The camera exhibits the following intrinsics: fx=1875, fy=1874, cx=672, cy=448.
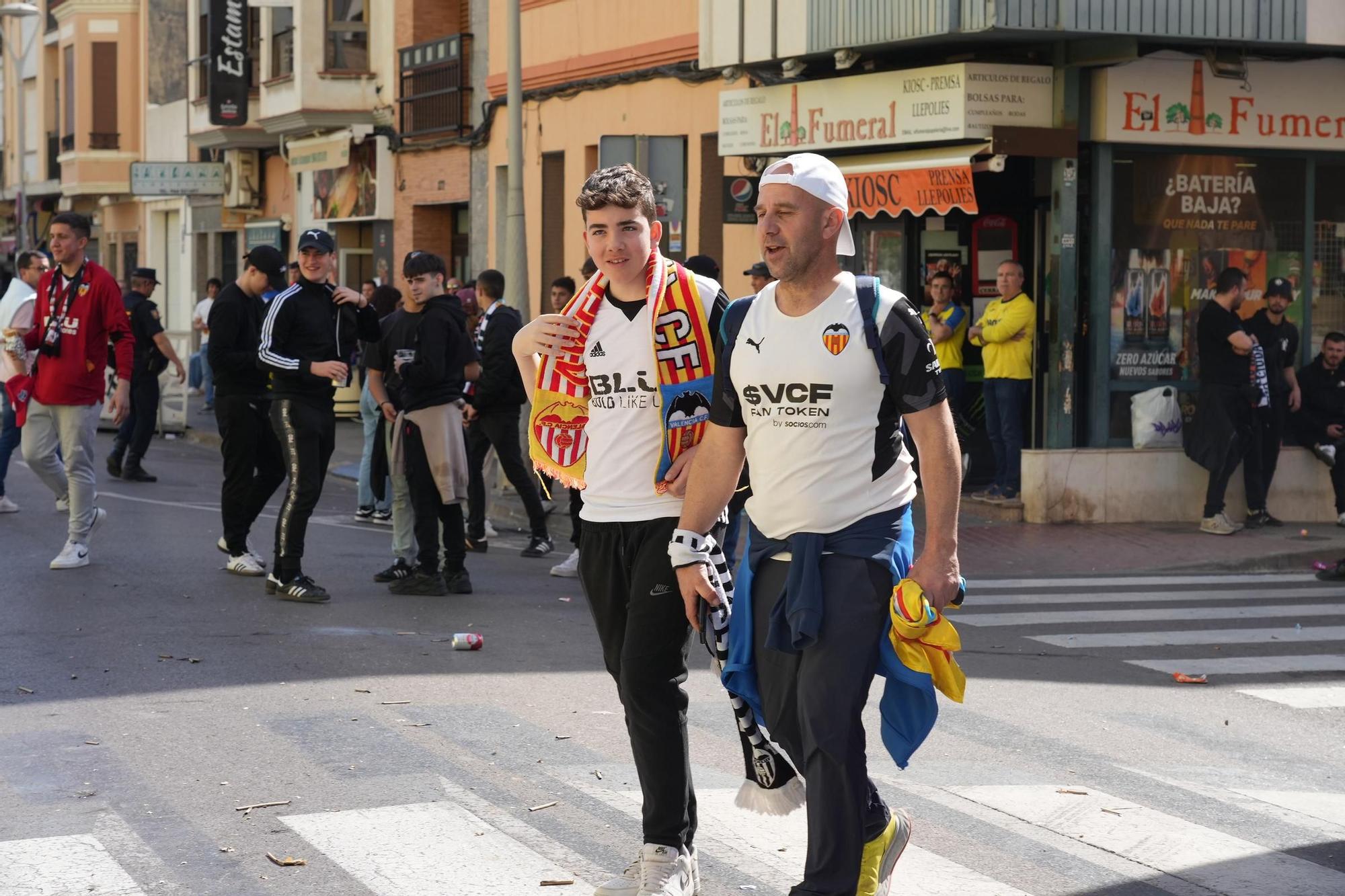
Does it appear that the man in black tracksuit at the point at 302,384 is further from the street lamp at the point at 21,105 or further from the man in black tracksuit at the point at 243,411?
the street lamp at the point at 21,105

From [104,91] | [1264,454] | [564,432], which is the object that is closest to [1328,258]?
[1264,454]

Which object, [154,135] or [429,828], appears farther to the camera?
[154,135]

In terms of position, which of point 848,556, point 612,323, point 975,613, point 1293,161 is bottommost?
point 975,613

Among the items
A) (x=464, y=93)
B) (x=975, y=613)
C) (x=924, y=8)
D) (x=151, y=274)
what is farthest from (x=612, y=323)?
(x=464, y=93)

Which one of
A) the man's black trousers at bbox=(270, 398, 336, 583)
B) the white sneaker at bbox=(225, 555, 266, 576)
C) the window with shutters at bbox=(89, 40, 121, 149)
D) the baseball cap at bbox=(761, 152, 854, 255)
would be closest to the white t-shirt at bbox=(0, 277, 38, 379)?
the white sneaker at bbox=(225, 555, 266, 576)

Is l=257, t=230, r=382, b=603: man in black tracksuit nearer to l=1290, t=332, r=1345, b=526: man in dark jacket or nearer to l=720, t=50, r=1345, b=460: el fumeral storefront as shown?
l=720, t=50, r=1345, b=460: el fumeral storefront

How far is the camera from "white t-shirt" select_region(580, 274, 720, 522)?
5.18 meters

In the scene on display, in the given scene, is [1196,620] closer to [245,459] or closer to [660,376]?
[245,459]

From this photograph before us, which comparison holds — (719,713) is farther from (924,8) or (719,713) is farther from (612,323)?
(924,8)

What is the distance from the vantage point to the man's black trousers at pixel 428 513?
35.1 feet

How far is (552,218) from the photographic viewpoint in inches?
931

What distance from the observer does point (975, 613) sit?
1095 centimetres

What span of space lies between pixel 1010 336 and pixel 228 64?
64.2ft

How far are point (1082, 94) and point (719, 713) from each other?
8802 mm
